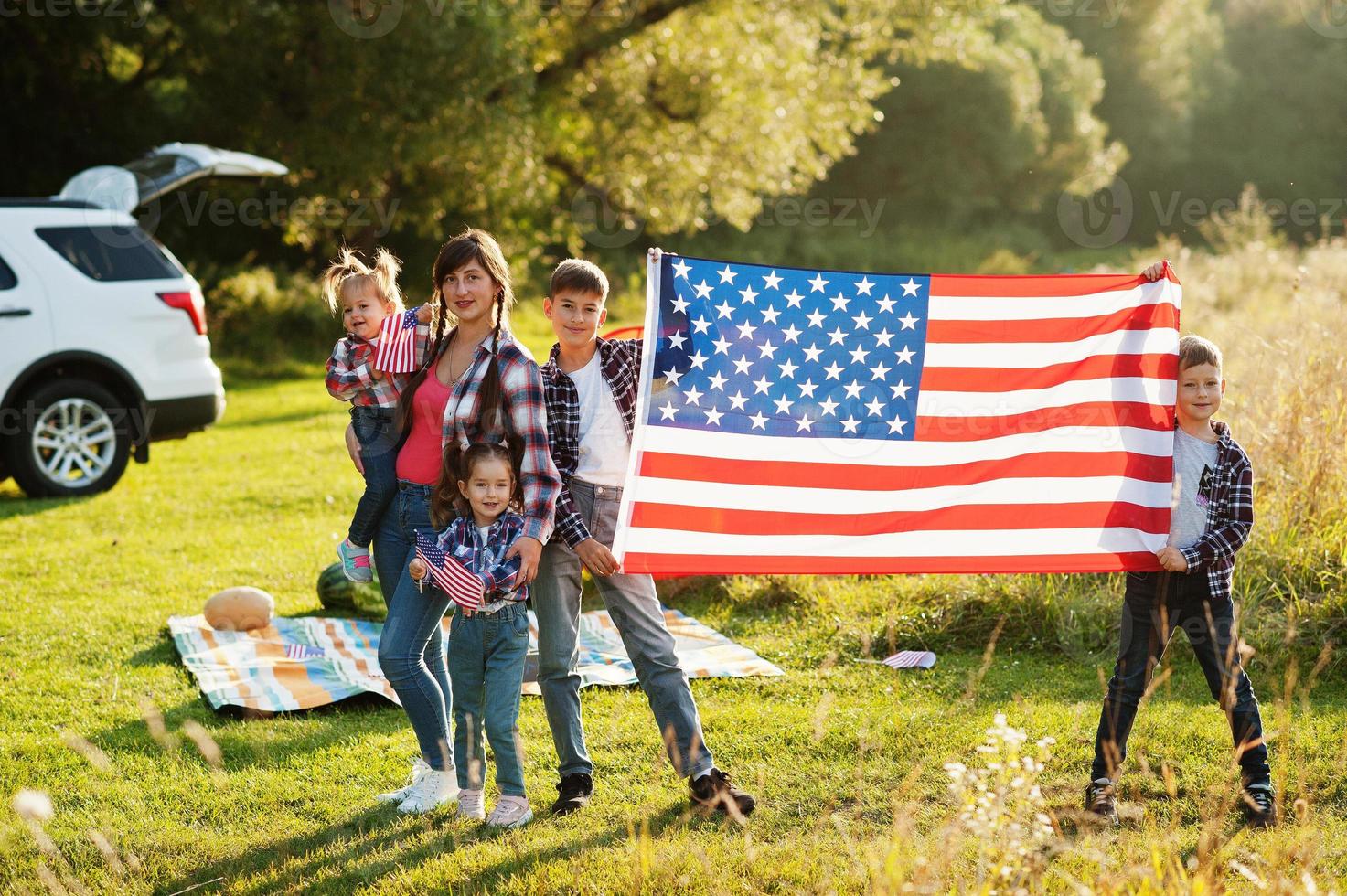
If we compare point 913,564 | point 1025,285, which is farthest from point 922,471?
point 1025,285

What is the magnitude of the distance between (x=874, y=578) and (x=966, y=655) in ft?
3.41

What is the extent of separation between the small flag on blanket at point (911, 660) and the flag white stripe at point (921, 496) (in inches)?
65.5

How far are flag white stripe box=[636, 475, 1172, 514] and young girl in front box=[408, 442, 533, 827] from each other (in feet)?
2.22

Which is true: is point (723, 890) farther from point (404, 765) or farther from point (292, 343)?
point (292, 343)

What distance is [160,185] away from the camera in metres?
10.5

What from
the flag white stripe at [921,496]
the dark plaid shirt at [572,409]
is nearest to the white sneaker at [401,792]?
the dark plaid shirt at [572,409]

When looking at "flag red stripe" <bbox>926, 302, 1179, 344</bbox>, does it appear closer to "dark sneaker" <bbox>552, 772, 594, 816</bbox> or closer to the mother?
the mother

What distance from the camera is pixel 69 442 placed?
10.2 metres

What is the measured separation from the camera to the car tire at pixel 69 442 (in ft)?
32.5

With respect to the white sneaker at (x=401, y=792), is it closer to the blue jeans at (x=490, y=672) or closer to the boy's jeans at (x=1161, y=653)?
the blue jeans at (x=490, y=672)

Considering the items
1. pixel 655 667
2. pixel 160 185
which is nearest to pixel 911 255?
pixel 160 185

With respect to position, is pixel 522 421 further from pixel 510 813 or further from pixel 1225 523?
pixel 1225 523

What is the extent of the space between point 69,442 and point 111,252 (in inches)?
60.2

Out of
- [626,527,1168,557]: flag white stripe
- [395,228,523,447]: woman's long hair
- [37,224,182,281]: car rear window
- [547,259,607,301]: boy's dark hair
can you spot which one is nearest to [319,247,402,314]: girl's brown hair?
[395,228,523,447]: woman's long hair
